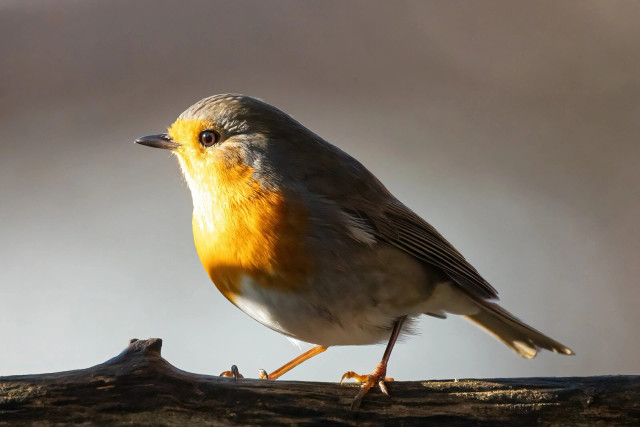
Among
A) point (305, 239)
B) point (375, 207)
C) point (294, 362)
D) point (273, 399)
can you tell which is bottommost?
point (273, 399)

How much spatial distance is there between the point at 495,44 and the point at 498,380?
2567 mm

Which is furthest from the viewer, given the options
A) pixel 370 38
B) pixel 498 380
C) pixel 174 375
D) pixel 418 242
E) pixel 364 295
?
pixel 370 38

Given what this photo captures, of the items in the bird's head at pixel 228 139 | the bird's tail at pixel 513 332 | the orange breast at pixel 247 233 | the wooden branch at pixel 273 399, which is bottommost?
the wooden branch at pixel 273 399

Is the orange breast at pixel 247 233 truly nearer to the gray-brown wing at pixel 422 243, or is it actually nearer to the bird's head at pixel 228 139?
the bird's head at pixel 228 139

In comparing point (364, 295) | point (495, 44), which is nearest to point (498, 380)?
point (364, 295)

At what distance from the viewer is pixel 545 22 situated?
3883mm

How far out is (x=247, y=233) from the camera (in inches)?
70.7

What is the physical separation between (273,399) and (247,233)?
434 millimetres

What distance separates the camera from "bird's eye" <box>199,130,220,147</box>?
2.03 m

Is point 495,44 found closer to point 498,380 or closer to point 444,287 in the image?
point 444,287

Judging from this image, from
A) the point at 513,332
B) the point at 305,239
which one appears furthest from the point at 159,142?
the point at 513,332

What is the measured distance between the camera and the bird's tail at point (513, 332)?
87.7 inches

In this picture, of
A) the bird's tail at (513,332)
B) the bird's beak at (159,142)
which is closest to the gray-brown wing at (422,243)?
the bird's tail at (513,332)

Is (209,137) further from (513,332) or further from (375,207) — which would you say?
(513,332)
